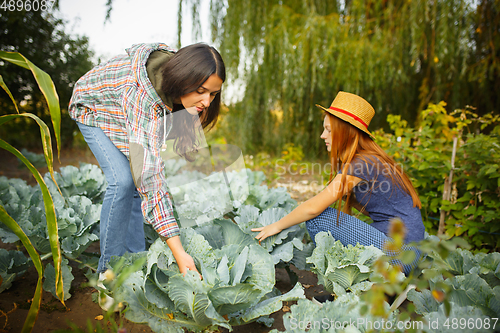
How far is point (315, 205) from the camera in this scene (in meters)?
1.50

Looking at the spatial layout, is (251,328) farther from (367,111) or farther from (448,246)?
(367,111)

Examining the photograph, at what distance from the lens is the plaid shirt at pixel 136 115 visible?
3.97ft

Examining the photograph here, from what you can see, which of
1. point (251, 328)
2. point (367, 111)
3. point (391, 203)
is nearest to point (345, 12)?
point (367, 111)

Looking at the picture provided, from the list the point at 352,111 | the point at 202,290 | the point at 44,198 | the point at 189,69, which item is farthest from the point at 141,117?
the point at 352,111

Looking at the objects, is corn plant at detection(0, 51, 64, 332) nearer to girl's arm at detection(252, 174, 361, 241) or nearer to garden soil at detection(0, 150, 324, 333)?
garden soil at detection(0, 150, 324, 333)

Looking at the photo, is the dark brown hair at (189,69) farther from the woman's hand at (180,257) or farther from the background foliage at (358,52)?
the background foliage at (358,52)

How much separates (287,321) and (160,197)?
67cm

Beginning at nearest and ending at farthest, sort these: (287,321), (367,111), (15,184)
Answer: (287,321), (367,111), (15,184)

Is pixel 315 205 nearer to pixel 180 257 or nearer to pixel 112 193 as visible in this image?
pixel 180 257

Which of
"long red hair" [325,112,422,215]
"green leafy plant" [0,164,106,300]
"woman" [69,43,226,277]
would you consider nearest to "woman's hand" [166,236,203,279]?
"woman" [69,43,226,277]

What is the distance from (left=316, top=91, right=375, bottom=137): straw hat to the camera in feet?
4.98

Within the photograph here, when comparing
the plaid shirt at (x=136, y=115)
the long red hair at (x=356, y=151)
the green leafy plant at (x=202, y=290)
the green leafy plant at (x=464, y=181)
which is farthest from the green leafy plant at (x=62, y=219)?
the green leafy plant at (x=464, y=181)

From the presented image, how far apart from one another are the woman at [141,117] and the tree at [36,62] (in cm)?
495

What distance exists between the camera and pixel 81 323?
4.38 ft
